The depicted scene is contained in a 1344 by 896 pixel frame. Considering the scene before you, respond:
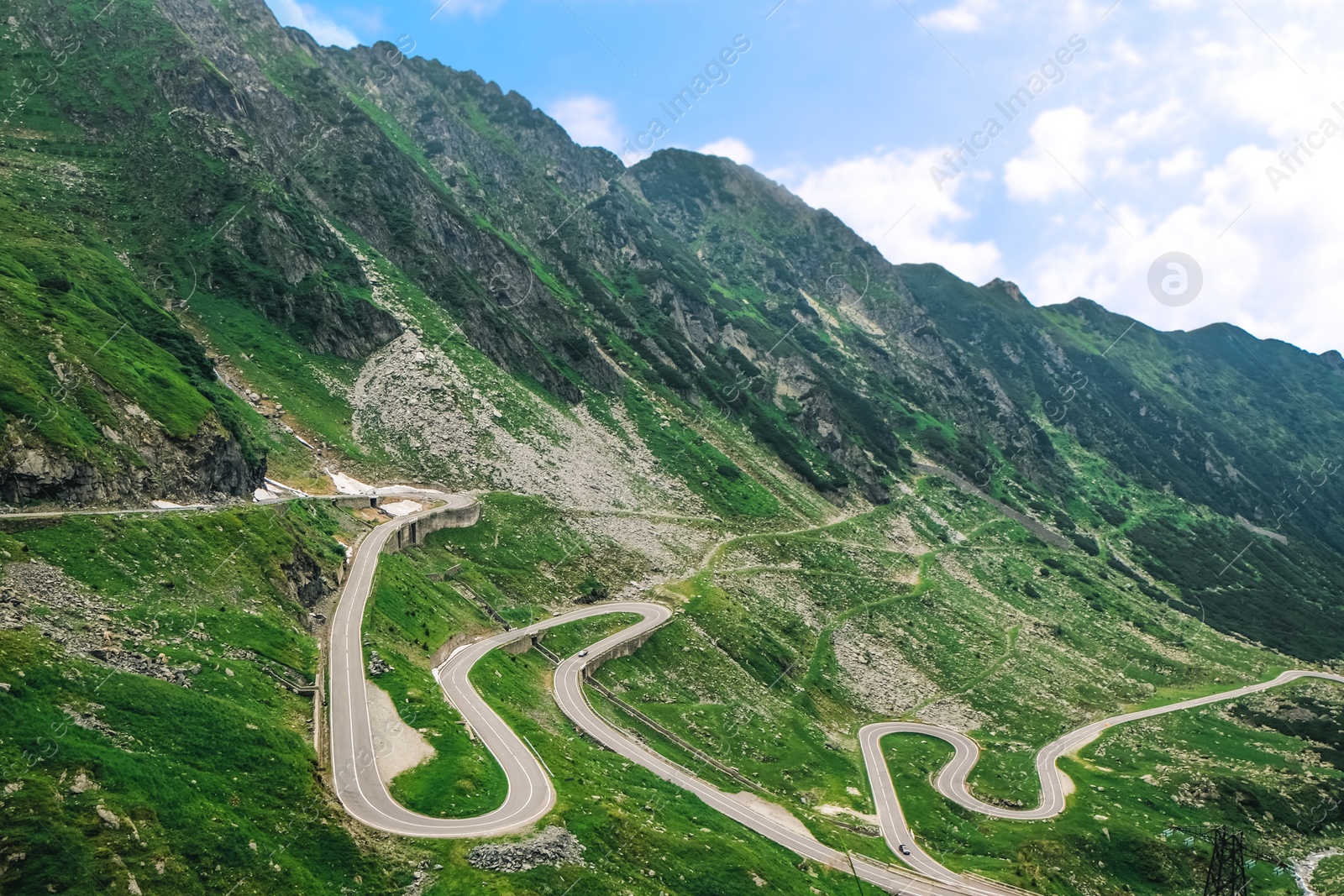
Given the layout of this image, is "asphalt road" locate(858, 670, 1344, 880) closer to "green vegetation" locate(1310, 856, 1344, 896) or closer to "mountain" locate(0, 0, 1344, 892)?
"mountain" locate(0, 0, 1344, 892)

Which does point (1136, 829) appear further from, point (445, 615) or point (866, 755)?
point (445, 615)

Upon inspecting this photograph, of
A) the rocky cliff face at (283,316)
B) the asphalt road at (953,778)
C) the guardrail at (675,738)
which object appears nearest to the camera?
the asphalt road at (953,778)

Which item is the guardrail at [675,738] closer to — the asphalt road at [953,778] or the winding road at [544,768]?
the winding road at [544,768]

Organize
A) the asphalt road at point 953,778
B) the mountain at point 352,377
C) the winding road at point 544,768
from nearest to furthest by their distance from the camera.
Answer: the winding road at point 544,768 → the mountain at point 352,377 → the asphalt road at point 953,778

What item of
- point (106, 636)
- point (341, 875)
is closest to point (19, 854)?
point (341, 875)

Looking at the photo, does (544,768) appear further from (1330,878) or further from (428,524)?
(1330,878)

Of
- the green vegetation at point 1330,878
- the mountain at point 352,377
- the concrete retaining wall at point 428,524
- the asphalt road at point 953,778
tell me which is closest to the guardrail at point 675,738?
the mountain at point 352,377

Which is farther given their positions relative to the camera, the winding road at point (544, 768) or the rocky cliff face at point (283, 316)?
the rocky cliff face at point (283, 316)

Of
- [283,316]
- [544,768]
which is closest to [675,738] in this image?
[544,768]

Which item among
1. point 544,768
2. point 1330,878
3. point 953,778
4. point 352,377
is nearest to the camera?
point 544,768
